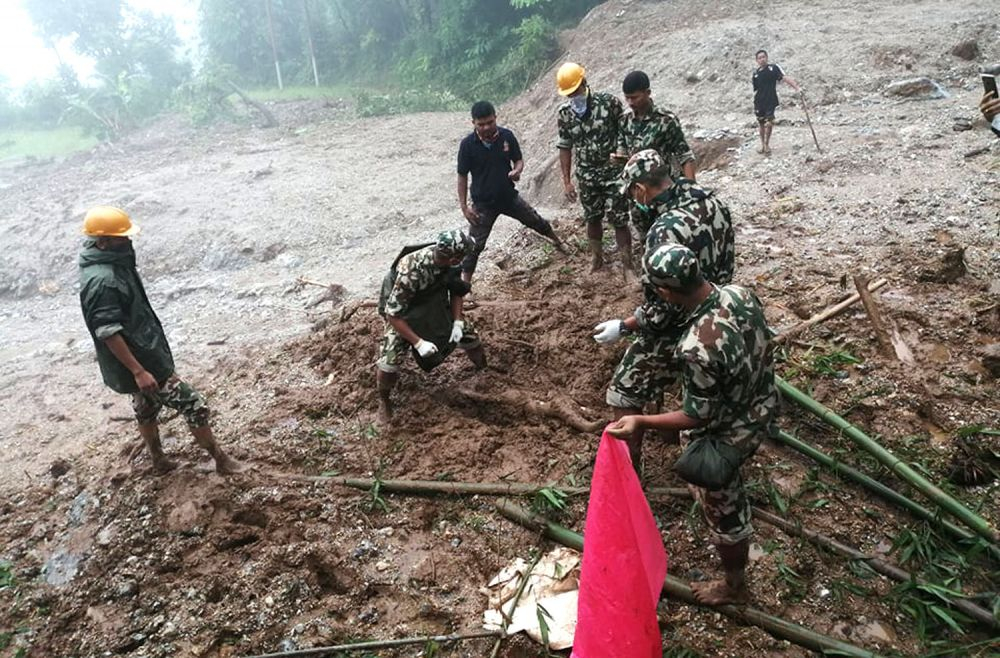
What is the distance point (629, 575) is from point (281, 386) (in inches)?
138

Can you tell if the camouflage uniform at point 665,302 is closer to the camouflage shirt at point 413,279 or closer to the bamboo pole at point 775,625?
the bamboo pole at point 775,625

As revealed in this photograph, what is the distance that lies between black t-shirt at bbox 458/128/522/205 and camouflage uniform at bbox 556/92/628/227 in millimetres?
480

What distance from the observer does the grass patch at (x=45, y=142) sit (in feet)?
65.8

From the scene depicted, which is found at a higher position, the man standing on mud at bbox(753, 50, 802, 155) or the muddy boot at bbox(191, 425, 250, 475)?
the man standing on mud at bbox(753, 50, 802, 155)

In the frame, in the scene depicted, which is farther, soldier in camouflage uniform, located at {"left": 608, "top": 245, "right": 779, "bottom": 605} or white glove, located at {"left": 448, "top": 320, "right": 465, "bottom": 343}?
white glove, located at {"left": 448, "top": 320, "right": 465, "bottom": 343}

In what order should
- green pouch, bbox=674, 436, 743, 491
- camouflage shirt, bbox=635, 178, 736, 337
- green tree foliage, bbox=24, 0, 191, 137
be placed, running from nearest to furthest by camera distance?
green pouch, bbox=674, 436, 743, 491
camouflage shirt, bbox=635, 178, 736, 337
green tree foliage, bbox=24, 0, 191, 137

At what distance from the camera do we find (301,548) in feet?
11.0

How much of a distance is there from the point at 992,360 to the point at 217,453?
4.74 metres

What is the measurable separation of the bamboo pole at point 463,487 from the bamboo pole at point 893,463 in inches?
36.3

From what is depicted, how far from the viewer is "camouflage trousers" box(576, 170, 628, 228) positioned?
17.8 ft

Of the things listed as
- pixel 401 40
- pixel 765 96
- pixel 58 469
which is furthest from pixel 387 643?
pixel 401 40

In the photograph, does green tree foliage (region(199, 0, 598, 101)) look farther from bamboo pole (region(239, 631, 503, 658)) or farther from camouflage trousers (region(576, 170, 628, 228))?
bamboo pole (region(239, 631, 503, 658))

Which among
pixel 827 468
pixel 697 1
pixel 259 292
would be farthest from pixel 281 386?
pixel 697 1

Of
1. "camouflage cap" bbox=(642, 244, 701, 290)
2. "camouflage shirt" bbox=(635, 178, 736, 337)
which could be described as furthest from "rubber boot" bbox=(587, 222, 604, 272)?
"camouflage cap" bbox=(642, 244, 701, 290)
